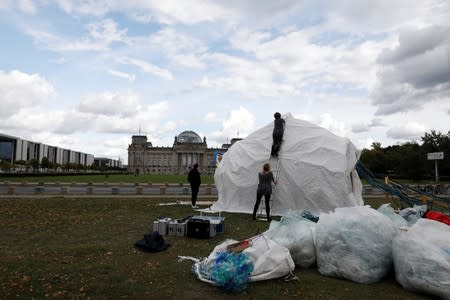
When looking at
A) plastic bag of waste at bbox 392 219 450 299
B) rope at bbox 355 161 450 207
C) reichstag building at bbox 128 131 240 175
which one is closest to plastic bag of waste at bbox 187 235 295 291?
plastic bag of waste at bbox 392 219 450 299

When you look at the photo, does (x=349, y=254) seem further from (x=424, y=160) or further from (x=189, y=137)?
(x=189, y=137)

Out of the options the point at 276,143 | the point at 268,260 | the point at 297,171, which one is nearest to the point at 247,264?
the point at 268,260

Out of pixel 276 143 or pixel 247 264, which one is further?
pixel 276 143

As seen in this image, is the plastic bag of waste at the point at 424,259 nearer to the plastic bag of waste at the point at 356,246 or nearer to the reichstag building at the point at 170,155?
the plastic bag of waste at the point at 356,246

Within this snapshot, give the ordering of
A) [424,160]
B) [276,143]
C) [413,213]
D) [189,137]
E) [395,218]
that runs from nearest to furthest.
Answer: [395,218]
[413,213]
[276,143]
[424,160]
[189,137]

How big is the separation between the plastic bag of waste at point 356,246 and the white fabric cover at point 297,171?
17.7 ft

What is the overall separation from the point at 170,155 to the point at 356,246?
6125 inches

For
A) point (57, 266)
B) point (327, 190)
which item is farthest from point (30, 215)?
point (327, 190)

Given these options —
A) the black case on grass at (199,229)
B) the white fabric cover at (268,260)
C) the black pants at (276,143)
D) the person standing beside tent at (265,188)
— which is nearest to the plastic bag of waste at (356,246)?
the white fabric cover at (268,260)

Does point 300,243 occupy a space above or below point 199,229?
above

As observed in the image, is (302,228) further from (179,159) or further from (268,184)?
(179,159)

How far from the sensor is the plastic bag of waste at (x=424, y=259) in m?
4.12

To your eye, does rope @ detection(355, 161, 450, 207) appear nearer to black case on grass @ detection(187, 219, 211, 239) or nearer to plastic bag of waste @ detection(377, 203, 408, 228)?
plastic bag of waste @ detection(377, 203, 408, 228)

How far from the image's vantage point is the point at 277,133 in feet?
38.8
